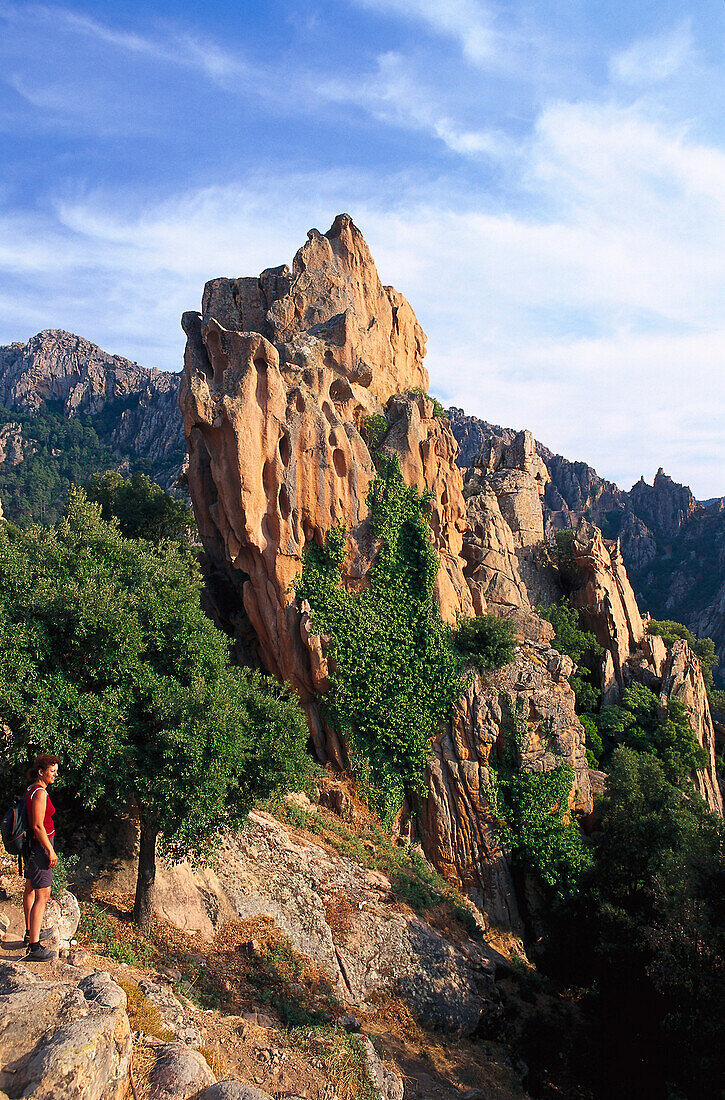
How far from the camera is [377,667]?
23.0 meters

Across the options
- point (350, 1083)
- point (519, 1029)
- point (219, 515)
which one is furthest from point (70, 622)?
point (519, 1029)

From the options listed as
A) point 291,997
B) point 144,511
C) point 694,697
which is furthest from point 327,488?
point 694,697

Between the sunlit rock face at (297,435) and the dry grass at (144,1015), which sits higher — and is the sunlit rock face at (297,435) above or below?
above

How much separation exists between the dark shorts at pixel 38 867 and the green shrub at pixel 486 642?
18.0m

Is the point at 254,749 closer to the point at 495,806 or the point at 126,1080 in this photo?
the point at 126,1080

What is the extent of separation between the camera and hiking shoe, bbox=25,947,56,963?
8.13 meters

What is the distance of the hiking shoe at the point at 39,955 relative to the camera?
8.13m

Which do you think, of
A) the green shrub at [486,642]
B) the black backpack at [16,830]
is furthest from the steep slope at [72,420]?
the black backpack at [16,830]

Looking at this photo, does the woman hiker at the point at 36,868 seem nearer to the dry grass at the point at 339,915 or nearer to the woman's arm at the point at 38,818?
the woman's arm at the point at 38,818

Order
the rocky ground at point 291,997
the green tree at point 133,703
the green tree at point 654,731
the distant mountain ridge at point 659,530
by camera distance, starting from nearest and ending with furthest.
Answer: the rocky ground at point 291,997, the green tree at point 133,703, the green tree at point 654,731, the distant mountain ridge at point 659,530

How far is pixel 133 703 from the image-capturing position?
41.4ft

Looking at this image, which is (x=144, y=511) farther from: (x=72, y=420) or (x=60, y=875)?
(x=72, y=420)

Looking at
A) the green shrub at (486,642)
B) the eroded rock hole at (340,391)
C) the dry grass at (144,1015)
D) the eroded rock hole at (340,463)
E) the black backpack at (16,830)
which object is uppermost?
the eroded rock hole at (340,391)

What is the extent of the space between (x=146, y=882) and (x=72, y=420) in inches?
4949
